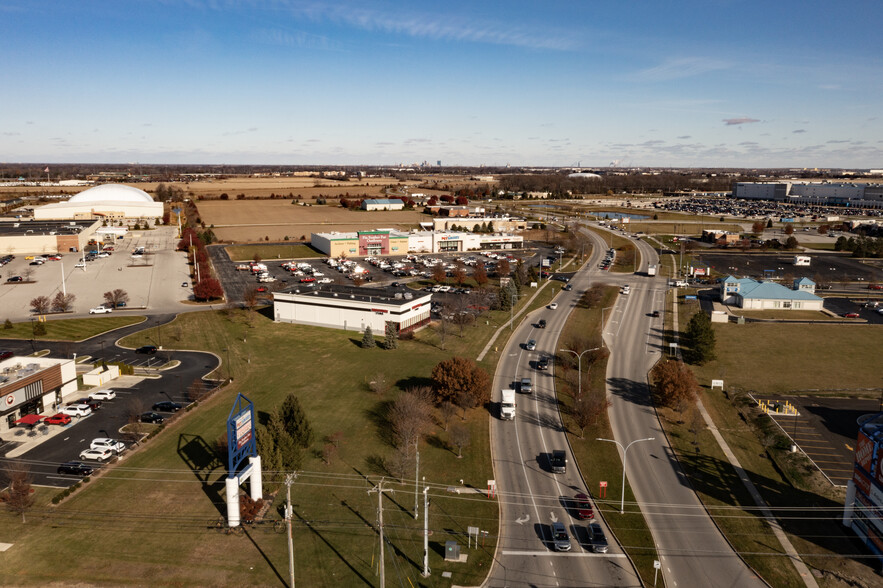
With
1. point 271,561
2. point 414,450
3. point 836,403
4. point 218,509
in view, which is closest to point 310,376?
point 414,450

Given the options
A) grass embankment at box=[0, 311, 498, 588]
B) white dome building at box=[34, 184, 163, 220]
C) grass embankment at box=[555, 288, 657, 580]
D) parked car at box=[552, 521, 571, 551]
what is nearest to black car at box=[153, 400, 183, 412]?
grass embankment at box=[0, 311, 498, 588]

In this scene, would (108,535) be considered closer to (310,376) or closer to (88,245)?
(310,376)

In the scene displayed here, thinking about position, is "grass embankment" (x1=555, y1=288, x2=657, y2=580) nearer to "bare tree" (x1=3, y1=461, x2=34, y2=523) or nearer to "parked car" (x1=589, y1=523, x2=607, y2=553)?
"parked car" (x1=589, y1=523, x2=607, y2=553)

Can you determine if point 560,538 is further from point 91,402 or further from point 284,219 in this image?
point 284,219

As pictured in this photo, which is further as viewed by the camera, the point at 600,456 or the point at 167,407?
the point at 167,407

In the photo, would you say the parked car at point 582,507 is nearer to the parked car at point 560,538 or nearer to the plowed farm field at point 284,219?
the parked car at point 560,538

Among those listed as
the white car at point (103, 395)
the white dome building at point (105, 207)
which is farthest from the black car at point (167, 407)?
the white dome building at point (105, 207)

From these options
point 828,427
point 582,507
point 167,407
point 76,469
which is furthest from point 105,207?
point 828,427
